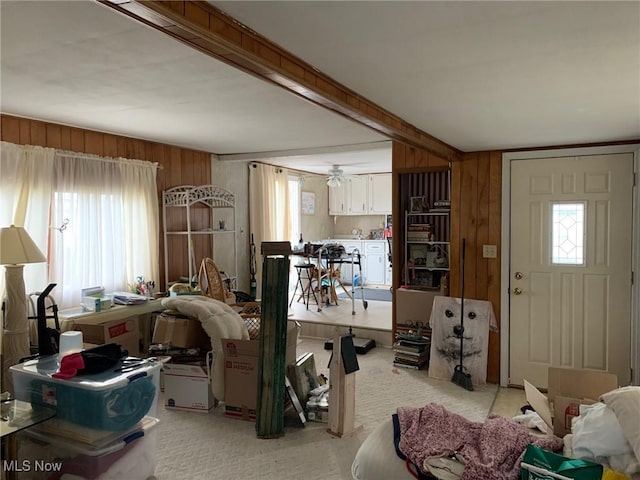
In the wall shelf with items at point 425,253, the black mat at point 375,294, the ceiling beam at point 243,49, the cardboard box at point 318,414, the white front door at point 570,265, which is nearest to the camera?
the ceiling beam at point 243,49

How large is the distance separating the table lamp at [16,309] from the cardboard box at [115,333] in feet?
1.65

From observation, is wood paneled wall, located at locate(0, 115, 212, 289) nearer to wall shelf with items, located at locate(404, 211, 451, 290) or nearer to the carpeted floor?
the carpeted floor

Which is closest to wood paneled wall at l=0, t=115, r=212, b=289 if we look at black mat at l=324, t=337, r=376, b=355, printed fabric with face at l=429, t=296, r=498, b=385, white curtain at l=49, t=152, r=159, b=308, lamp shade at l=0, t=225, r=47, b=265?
white curtain at l=49, t=152, r=159, b=308

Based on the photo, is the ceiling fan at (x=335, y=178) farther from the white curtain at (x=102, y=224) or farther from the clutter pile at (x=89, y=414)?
the clutter pile at (x=89, y=414)

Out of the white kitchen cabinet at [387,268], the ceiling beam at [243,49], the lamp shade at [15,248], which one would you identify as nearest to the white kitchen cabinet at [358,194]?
the white kitchen cabinet at [387,268]

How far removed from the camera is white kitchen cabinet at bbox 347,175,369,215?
860cm

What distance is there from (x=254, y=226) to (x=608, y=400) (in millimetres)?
4985

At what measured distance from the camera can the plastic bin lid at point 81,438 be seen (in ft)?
7.63

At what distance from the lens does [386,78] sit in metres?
2.00

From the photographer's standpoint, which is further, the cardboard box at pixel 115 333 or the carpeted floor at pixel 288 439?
the cardboard box at pixel 115 333

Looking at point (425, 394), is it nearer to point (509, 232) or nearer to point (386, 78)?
point (509, 232)

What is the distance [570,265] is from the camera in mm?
3953

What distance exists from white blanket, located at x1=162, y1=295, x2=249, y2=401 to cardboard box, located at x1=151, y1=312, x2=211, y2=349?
0.10 metres

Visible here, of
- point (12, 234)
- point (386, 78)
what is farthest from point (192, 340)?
point (386, 78)
